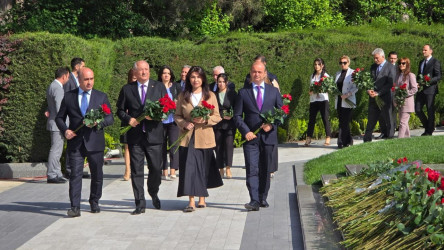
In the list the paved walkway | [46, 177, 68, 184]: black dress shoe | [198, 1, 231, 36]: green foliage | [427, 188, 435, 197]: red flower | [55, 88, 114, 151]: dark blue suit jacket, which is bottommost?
the paved walkway

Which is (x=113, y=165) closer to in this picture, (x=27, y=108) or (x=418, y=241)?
(x=27, y=108)

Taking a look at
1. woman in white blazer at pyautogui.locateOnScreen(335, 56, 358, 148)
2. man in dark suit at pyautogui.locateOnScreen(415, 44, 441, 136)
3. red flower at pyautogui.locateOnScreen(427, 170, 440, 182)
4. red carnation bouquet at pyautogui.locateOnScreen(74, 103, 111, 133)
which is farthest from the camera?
man in dark suit at pyautogui.locateOnScreen(415, 44, 441, 136)

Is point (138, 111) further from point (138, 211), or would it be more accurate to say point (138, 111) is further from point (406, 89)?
point (406, 89)

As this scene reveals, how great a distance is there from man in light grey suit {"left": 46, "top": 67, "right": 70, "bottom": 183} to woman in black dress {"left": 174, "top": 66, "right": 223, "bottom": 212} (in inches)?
132

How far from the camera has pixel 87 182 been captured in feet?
44.1

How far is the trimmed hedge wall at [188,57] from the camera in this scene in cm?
1439

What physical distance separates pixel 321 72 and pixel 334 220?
8.76 metres

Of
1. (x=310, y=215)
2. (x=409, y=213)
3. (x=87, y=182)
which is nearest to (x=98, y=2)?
(x=87, y=182)

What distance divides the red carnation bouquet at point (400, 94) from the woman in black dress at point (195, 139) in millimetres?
7031

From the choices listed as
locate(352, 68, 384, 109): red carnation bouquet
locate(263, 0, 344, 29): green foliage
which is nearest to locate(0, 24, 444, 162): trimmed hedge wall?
locate(352, 68, 384, 109): red carnation bouquet

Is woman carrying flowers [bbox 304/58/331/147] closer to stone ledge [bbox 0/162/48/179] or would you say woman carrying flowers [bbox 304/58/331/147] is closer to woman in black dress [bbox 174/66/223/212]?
stone ledge [bbox 0/162/48/179]

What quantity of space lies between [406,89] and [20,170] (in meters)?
7.90

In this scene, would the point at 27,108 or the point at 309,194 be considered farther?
the point at 27,108

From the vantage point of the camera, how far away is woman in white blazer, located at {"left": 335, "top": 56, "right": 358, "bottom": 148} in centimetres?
1630
